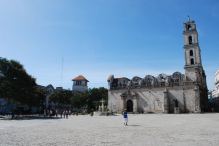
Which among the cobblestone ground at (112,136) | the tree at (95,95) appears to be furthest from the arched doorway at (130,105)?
the cobblestone ground at (112,136)

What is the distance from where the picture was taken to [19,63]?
43875mm

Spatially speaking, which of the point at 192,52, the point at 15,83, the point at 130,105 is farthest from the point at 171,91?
the point at 15,83

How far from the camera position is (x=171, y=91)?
6469 centimetres

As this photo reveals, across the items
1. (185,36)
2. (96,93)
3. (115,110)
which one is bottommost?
(115,110)

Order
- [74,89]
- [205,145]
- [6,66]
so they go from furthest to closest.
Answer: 1. [74,89]
2. [6,66]
3. [205,145]

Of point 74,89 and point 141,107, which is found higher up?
point 74,89

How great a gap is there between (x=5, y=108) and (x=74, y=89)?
157 ft

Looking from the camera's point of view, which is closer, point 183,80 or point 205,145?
point 205,145

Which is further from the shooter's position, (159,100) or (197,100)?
(159,100)

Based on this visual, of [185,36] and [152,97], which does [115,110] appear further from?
[185,36]

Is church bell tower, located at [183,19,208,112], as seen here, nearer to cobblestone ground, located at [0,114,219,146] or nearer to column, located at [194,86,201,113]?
column, located at [194,86,201,113]

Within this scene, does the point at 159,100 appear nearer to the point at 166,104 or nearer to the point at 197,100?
the point at 166,104

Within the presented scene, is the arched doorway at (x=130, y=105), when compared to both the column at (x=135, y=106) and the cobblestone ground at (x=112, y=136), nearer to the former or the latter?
the column at (x=135, y=106)

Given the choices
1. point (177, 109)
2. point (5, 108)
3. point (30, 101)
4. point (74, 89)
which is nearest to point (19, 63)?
point (30, 101)
